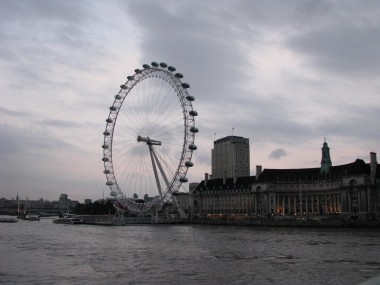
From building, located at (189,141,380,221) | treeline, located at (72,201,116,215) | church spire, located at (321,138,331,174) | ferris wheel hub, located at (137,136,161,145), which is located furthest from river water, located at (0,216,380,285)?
treeline, located at (72,201,116,215)

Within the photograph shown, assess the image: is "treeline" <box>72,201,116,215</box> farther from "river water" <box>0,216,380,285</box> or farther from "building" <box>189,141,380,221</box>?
"river water" <box>0,216,380,285</box>

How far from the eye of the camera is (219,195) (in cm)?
13650

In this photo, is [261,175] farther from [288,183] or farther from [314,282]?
[314,282]

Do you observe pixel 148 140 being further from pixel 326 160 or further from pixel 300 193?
pixel 326 160

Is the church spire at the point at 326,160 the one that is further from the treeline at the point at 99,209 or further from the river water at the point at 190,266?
the river water at the point at 190,266

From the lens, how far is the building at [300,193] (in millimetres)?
99562

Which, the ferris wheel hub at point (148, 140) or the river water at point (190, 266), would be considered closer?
the river water at point (190, 266)

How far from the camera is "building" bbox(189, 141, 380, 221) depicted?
99.6 meters

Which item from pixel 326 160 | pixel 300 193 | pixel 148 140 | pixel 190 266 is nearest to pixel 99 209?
pixel 300 193

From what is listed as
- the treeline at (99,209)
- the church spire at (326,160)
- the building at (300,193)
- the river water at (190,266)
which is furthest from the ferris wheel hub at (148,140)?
the treeline at (99,209)

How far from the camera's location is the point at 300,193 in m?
111

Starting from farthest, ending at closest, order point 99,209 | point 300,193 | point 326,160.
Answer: point 99,209 < point 326,160 < point 300,193

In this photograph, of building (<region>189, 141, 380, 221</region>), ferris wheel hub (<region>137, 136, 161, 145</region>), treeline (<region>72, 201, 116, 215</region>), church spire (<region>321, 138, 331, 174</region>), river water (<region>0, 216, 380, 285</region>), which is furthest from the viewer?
treeline (<region>72, 201, 116, 215</region>)

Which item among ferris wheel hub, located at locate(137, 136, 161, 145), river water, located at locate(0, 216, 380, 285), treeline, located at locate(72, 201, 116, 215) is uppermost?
ferris wheel hub, located at locate(137, 136, 161, 145)
